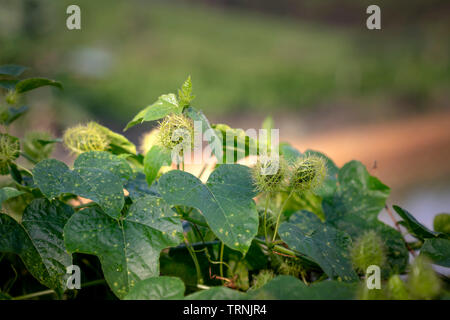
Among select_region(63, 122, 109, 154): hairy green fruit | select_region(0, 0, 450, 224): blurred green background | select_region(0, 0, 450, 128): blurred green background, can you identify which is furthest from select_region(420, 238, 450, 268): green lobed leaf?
select_region(0, 0, 450, 128): blurred green background

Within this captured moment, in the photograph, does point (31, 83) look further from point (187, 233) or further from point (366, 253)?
point (366, 253)

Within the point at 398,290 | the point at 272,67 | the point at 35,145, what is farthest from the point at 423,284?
the point at 272,67

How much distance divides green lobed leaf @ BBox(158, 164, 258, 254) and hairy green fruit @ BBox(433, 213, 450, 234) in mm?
222

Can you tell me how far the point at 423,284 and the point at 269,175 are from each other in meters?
0.14

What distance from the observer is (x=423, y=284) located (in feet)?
0.84

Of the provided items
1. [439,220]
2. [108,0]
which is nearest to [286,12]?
[108,0]

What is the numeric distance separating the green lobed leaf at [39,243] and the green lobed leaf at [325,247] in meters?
0.19

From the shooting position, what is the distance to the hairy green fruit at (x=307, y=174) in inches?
13.2

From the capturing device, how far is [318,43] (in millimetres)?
3543

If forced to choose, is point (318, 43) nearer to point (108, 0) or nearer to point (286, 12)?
point (286, 12)

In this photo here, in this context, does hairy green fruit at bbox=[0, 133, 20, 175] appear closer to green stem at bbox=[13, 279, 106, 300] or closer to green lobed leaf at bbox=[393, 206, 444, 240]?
green stem at bbox=[13, 279, 106, 300]

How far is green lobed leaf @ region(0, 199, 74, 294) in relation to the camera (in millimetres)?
331

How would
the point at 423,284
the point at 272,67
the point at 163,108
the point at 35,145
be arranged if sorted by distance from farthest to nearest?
the point at 272,67 → the point at 35,145 → the point at 163,108 → the point at 423,284

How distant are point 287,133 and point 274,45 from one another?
51.7 inches
